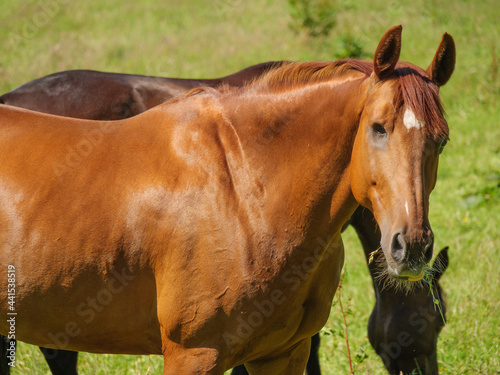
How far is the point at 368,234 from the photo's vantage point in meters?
3.25

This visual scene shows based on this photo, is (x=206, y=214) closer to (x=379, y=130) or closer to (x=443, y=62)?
(x=379, y=130)

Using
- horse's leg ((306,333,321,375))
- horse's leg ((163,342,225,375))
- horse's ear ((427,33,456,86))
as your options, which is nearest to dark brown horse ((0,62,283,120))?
horse's leg ((306,333,321,375))

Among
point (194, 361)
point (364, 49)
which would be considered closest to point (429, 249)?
point (194, 361)

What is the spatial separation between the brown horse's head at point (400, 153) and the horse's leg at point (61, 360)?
2.33m

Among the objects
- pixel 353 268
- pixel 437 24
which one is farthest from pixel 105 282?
pixel 437 24

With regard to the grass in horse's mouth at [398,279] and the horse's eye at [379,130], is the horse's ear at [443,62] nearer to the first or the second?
the horse's eye at [379,130]

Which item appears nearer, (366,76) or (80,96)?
(366,76)

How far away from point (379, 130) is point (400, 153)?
0.12 meters

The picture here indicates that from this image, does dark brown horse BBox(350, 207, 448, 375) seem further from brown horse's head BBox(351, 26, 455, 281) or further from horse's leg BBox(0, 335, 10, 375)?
horse's leg BBox(0, 335, 10, 375)

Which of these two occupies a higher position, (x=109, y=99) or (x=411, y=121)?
(x=411, y=121)

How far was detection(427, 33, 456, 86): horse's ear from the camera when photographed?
2016 mm

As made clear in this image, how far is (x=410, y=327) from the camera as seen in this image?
3.10 metres

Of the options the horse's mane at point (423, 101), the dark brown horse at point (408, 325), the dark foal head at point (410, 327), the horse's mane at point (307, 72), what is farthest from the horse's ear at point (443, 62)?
the dark foal head at point (410, 327)

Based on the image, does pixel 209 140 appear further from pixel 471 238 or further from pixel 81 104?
pixel 471 238
